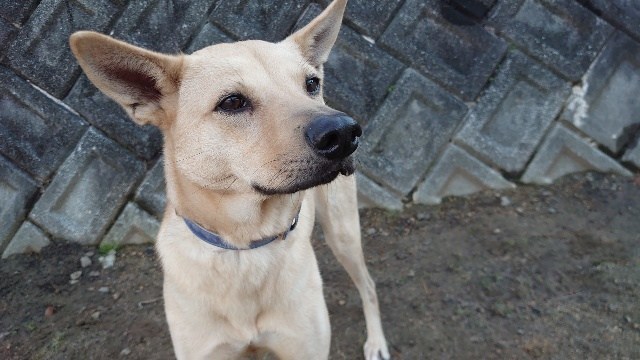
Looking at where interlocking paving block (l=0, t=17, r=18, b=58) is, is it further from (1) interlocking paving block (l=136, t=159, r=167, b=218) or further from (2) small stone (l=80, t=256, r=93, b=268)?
(2) small stone (l=80, t=256, r=93, b=268)

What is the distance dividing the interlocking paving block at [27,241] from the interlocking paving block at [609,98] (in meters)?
3.69

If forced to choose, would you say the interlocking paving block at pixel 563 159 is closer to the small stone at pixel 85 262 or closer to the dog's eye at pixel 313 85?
the dog's eye at pixel 313 85

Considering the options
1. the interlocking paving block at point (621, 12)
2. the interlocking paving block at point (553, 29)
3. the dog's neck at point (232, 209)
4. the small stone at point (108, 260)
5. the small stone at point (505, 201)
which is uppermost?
the interlocking paving block at point (621, 12)

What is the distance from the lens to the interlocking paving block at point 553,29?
143 inches

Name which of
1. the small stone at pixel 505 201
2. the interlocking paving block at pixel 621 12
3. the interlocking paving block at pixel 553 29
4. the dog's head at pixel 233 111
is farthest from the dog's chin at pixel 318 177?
the interlocking paving block at pixel 621 12

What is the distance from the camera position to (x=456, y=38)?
12.0 feet

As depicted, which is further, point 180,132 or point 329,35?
point 329,35

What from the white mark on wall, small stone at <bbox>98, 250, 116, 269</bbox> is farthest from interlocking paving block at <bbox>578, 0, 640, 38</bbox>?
small stone at <bbox>98, 250, 116, 269</bbox>

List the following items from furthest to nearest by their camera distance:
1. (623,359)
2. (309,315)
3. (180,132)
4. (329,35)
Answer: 1. (623,359)
2. (329,35)
3. (309,315)
4. (180,132)

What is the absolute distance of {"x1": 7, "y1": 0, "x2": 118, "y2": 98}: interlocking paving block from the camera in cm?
336

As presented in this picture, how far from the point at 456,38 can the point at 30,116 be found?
2880mm

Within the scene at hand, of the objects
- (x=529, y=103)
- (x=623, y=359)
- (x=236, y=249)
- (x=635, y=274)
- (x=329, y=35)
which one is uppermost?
(x=529, y=103)

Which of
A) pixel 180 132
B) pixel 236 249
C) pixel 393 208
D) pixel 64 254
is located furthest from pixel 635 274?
pixel 64 254

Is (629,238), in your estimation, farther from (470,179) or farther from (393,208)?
(393,208)
